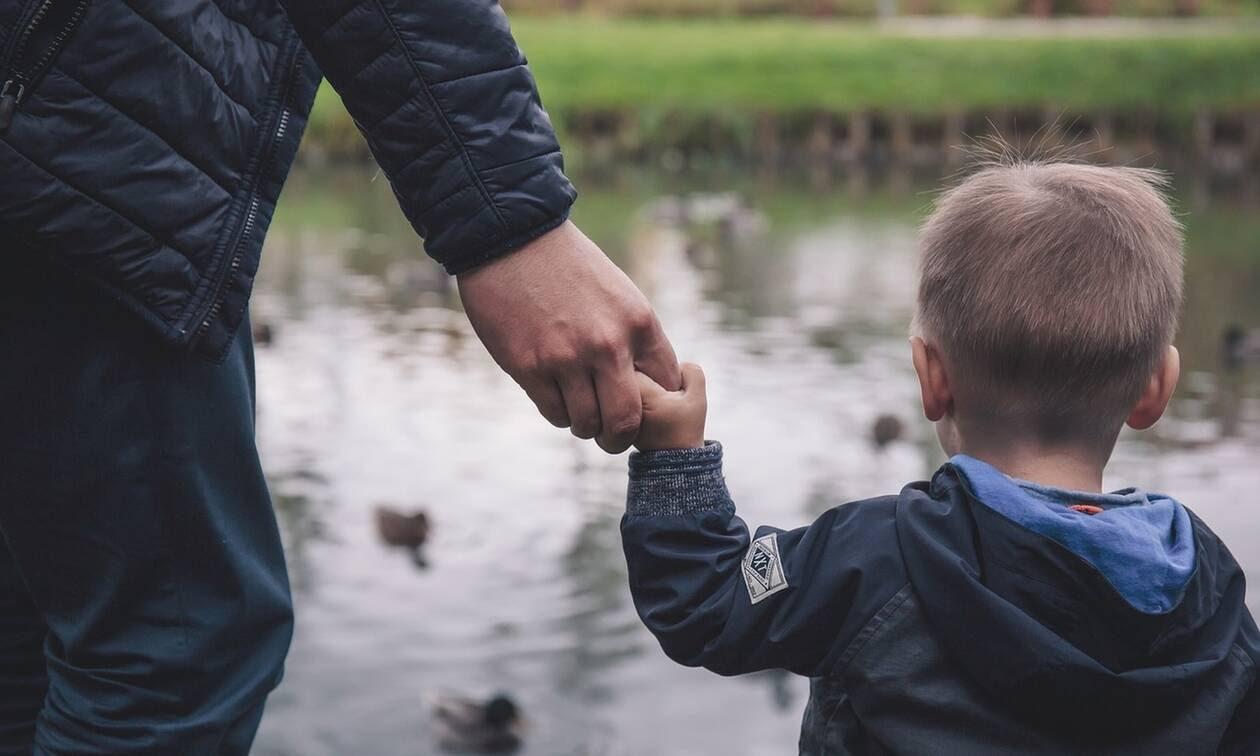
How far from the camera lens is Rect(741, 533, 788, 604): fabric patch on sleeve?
1602 millimetres

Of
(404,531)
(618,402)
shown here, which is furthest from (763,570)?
(404,531)

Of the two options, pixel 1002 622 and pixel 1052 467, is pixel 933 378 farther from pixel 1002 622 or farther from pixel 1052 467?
pixel 1002 622

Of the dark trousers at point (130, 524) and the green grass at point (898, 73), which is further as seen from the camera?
the green grass at point (898, 73)

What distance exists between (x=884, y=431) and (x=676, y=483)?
15.9 feet

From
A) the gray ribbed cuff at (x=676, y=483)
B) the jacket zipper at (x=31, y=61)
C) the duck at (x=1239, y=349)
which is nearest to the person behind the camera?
the jacket zipper at (x=31, y=61)

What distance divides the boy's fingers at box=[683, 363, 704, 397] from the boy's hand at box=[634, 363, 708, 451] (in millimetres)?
11

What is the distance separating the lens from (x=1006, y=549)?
1.54m

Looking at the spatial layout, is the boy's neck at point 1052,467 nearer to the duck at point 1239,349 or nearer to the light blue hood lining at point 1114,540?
the light blue hood lining at point 1114,540

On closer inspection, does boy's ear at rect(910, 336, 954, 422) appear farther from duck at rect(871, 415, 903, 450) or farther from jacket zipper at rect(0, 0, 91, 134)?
duck at rect(871, 415, 903, 450)

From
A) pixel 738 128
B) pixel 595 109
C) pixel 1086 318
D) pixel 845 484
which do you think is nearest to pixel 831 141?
pixel 738 128

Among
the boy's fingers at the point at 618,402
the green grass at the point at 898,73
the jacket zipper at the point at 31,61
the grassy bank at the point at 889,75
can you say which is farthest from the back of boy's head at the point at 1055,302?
the green grass at the point at 898,73

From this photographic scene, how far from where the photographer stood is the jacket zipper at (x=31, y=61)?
4.85ft

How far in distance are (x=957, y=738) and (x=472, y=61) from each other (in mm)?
847

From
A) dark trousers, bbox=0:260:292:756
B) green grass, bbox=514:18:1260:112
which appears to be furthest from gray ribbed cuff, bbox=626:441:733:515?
green grass, bbox=514:18:1260:112
